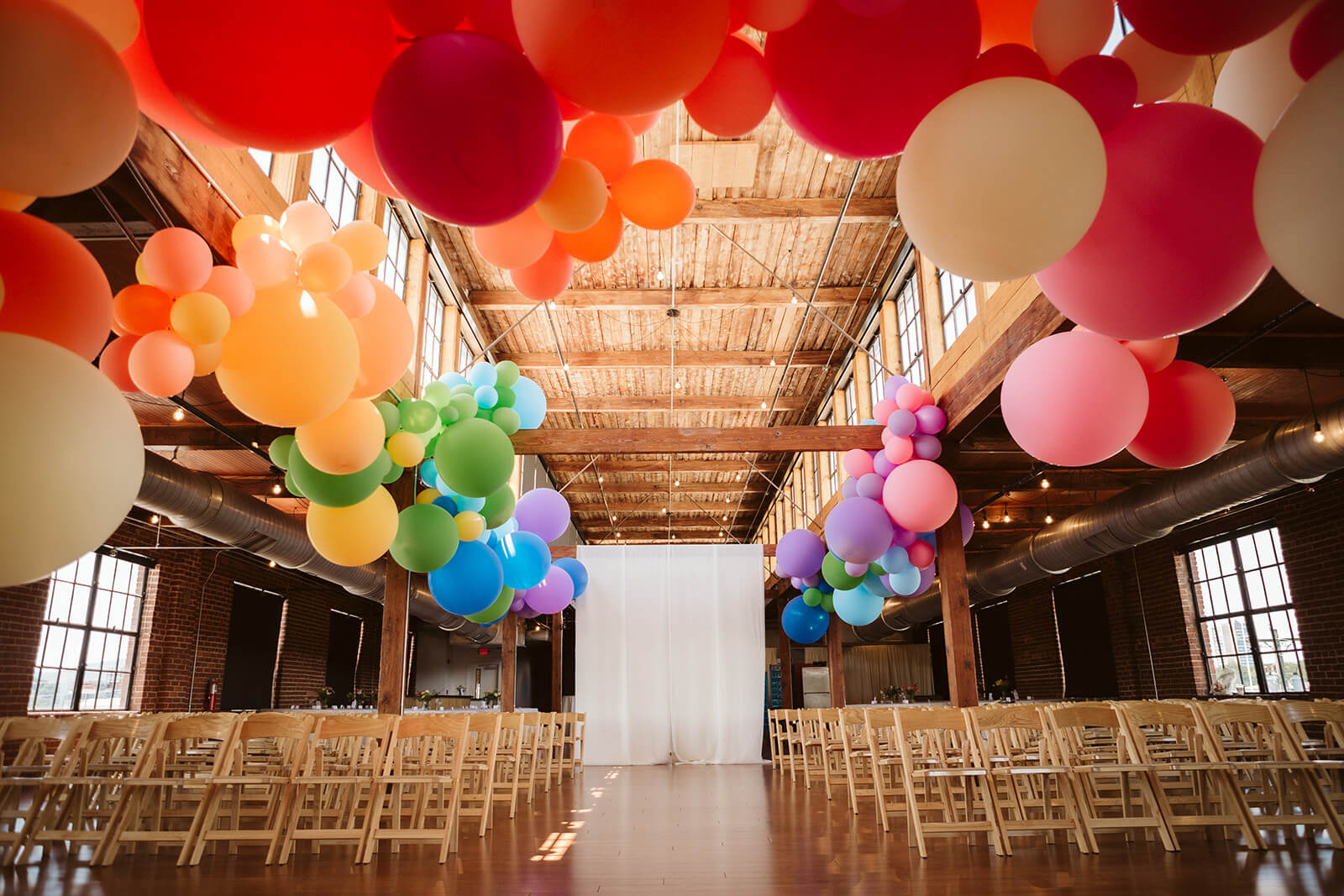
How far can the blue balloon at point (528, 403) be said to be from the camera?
562 cm

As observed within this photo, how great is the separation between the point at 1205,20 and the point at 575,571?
825cm

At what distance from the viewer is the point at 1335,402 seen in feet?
16.5

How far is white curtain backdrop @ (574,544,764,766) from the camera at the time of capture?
35.1 ft

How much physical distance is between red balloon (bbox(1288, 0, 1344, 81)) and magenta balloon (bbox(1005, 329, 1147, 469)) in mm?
1022

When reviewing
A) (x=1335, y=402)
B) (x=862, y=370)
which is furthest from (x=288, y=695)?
(x=1335, y=402)

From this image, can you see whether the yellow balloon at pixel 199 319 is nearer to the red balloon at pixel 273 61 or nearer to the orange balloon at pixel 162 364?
the orange balloon at pixel 162 364

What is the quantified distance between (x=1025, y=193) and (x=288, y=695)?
15783 mm

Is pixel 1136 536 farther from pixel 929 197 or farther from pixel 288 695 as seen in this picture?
pixel 288 695

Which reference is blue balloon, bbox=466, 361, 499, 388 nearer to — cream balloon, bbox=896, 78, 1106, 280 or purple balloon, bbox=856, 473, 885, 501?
purple balloon, bbox=856, 473, 885, 501

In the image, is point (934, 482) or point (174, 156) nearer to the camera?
point (174, 156)

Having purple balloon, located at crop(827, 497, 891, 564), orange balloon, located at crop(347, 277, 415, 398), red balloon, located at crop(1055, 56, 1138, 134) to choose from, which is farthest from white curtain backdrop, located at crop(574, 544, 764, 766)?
red balloon, located at crop(1055, 56, 1138, 134)

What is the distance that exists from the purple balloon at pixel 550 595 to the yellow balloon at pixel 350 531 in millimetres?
3982

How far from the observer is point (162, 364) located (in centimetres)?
250

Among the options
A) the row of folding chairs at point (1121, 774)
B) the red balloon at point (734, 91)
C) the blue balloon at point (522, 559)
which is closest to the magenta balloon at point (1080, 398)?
the red balloon at point (734, 91)
